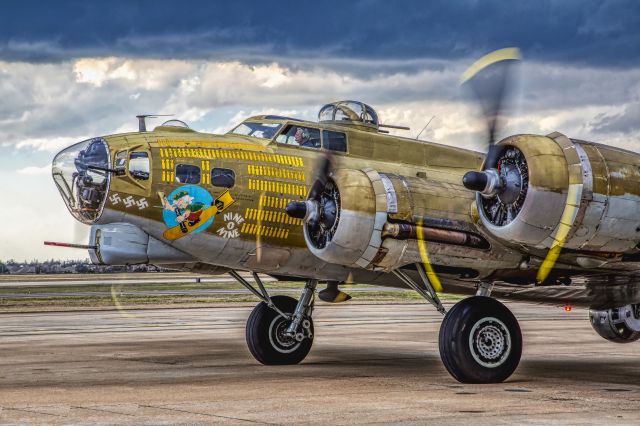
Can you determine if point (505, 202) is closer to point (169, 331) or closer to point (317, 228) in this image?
point (317, 228)

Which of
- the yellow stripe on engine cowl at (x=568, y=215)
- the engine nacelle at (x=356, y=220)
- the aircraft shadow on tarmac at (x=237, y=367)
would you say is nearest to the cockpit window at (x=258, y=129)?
the engine nacelle at (x=356, y=220)

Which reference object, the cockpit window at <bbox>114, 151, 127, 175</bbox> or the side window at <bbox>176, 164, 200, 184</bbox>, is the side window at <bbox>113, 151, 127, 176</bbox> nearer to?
the cockpit window at <bbox>114, 151, 127, 175</bbox>

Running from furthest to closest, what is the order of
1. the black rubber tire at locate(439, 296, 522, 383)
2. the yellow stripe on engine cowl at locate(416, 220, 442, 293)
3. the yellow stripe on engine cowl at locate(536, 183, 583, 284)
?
the yellow stripe on engine cowl at locate(416, 220, 442, 293) → the black rubber tire at locate(439, 296, 522, 383) → the yellow stripe on engine cowl at locate(536, 183, 583, 284)

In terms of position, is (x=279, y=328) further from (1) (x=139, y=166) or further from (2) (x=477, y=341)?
(2) (x=477, y=341)

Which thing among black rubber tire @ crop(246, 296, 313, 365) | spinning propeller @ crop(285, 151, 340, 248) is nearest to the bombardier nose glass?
spinning propeller @ crop(285, 151, 340, 248)

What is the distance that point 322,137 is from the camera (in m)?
19.1

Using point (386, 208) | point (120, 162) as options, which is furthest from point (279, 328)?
point (120, 162)

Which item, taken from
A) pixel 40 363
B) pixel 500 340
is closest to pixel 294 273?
pixel 500 340

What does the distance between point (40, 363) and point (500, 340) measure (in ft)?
32.4

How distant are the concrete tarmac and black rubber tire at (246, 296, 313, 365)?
36cm

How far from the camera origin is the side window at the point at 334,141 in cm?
1903

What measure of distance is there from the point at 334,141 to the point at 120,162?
4.46 m

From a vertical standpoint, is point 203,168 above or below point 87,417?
above

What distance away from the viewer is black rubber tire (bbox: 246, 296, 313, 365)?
2031 cm
